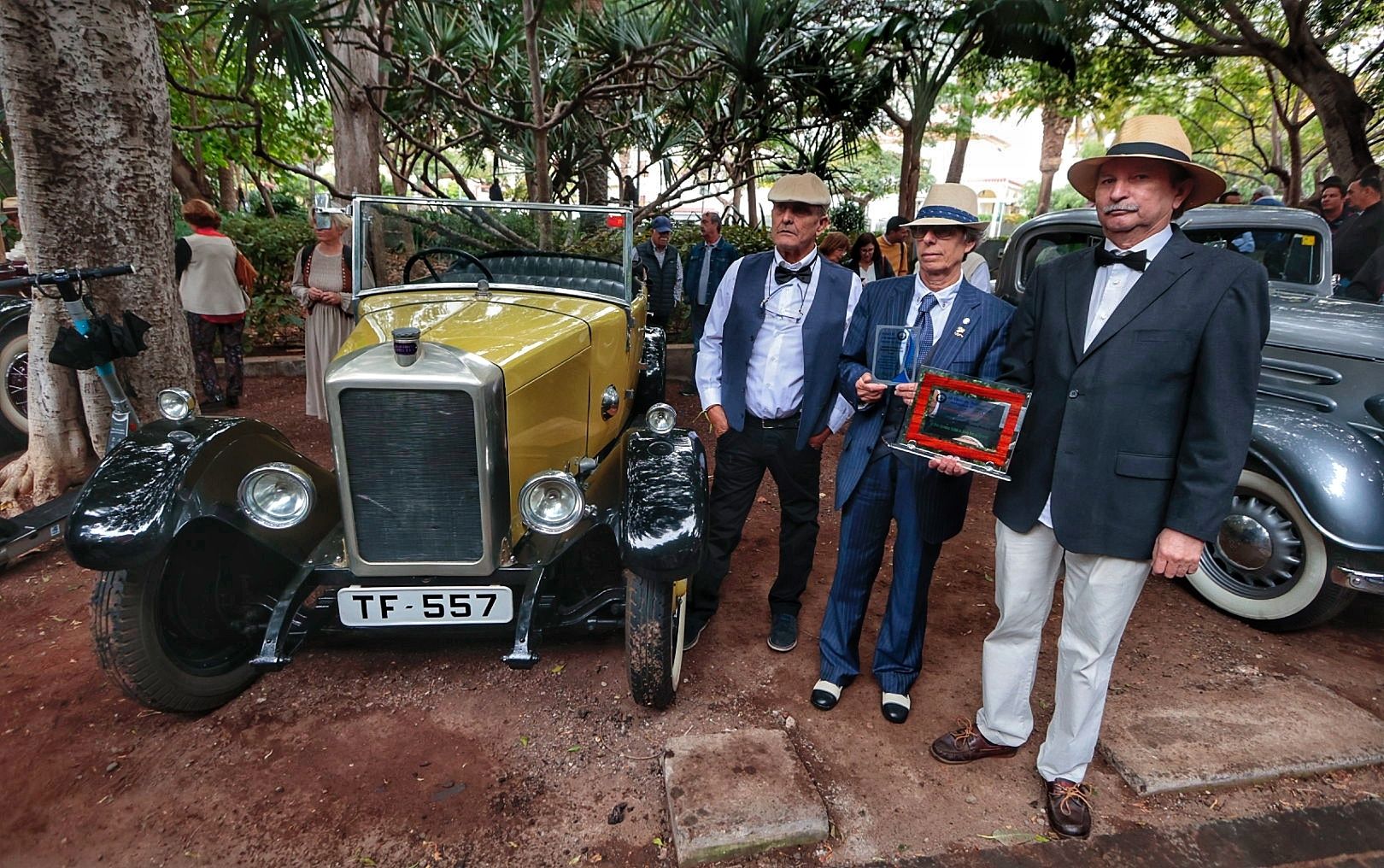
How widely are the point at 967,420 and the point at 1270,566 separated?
2248 millimetres

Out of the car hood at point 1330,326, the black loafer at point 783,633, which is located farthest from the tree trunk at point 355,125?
the car hood at point 1330,326

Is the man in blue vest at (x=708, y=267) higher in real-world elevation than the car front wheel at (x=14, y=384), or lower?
higher

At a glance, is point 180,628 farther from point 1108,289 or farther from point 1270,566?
point 1270,566

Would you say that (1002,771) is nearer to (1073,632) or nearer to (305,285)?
(1073,632)

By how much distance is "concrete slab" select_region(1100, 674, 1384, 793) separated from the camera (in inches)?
91.4

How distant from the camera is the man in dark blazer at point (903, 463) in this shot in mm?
2271

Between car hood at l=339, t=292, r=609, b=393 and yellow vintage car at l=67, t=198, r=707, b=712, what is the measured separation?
1 cm

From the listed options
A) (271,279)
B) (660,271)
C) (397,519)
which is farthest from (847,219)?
(397,519)

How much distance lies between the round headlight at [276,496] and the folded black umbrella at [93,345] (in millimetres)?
1421

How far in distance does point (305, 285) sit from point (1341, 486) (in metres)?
5.69

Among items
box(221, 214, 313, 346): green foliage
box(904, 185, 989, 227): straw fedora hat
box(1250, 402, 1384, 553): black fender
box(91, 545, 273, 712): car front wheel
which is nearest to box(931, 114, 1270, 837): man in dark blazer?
box(904, 185, 989, 227): straw fedora hat

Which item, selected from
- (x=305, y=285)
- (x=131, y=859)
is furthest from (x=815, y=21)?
(x=131, y=859)

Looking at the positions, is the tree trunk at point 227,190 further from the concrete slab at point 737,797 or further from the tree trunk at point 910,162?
the concrete slab at point 737,797

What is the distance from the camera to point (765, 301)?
2.74m
